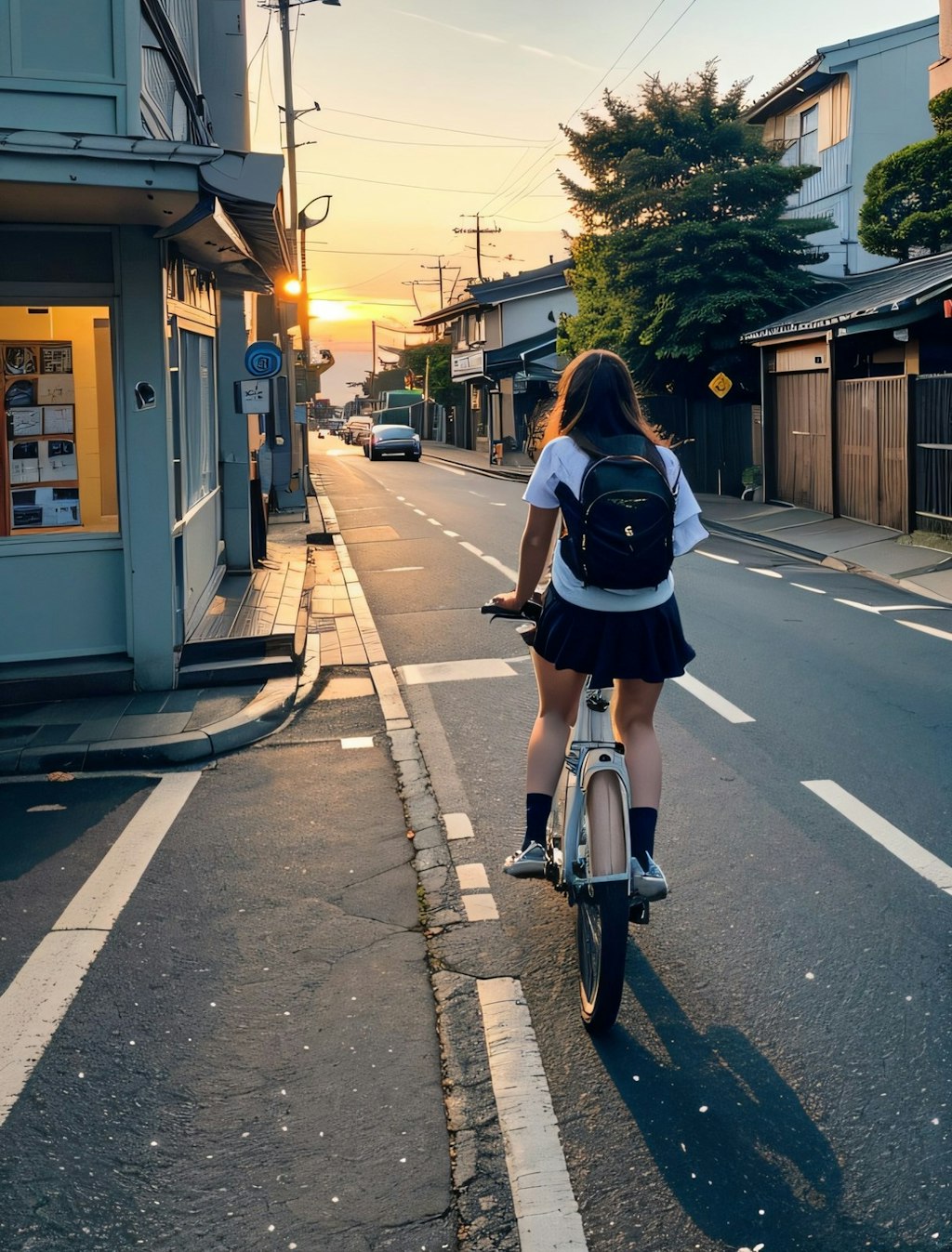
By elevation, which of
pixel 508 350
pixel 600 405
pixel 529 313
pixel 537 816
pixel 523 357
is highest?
pixel 529 313

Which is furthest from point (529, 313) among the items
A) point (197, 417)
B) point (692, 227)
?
point (197, 417)

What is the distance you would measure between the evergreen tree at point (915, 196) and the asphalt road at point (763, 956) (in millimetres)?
16661

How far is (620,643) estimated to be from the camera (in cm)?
415

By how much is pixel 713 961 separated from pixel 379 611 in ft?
30.3

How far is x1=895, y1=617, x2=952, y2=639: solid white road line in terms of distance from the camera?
36.4 ft

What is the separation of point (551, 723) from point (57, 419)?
630cm

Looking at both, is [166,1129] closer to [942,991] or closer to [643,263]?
[942,991]

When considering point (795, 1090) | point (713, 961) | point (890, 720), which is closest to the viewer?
point (795, 1090)

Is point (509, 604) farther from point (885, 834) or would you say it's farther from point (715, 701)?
point (715, 701)

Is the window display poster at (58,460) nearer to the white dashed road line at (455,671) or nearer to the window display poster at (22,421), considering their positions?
the window display poster at (22,421)

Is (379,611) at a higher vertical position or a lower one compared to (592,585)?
lower

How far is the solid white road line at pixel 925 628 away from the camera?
11094 millimetres

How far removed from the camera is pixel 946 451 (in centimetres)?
1734

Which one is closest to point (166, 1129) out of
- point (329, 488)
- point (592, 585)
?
point (592, 585)
